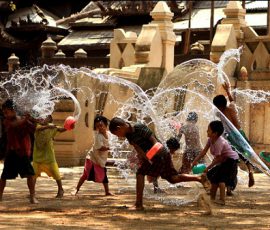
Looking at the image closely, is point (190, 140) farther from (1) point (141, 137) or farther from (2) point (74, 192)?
(1) point (141, 137)

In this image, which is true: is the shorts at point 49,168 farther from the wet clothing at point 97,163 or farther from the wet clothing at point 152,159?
the wet clothing at point 152,159

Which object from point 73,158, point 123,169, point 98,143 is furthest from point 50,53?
point 98,143

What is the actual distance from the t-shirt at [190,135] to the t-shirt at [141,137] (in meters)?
3.14

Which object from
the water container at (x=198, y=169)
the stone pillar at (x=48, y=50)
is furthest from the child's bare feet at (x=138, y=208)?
the stone pillar at (x=48, y=50)

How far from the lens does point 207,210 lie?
1015cm

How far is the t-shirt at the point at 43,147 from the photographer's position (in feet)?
40.4

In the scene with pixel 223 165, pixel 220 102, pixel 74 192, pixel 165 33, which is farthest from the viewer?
pixel 165 33

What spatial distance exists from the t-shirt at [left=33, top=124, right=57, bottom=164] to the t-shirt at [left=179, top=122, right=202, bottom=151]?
2.31 m

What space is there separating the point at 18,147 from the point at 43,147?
41.5 inches

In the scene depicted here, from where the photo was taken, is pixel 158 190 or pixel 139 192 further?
pixel 158 190

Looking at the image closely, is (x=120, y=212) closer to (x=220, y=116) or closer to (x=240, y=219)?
(x=240, y=219)

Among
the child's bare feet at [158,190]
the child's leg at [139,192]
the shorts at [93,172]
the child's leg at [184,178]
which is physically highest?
the child's leg at [184,178]

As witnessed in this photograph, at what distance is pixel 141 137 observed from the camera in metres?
10.5

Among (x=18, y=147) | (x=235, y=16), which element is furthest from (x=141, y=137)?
(x=235, y=16)
